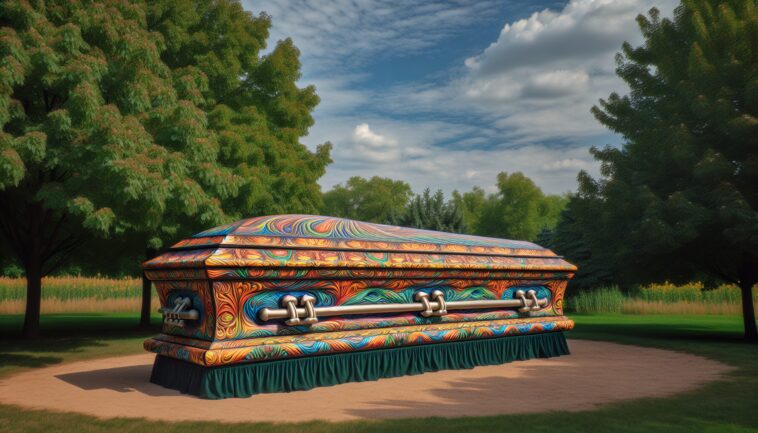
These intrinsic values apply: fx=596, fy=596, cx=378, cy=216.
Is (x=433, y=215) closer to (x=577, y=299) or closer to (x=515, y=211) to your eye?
(x=577, y=299)

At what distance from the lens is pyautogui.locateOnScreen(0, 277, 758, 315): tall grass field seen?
76.6 ft

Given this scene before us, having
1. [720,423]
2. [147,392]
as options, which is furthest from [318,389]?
[720,423]

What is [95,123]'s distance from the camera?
31.2 ft

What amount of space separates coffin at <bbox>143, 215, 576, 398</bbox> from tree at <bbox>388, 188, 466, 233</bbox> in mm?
24692

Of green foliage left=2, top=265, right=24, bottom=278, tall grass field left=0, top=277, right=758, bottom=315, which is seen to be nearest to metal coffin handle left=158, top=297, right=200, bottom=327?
tall grass field left=0, top=277, right=758, bottom=315

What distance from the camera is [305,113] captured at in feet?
60.7

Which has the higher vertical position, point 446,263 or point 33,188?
point 33,188

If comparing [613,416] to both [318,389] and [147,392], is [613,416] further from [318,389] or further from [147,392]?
[147,392]

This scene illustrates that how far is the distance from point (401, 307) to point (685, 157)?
8.03 m

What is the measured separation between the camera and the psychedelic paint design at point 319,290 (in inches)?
249

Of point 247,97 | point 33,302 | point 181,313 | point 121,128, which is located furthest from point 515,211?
point 181,313

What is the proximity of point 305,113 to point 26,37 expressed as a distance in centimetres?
955

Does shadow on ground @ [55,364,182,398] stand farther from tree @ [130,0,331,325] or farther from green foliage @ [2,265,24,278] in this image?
green foliage @ [2,265,24,278]

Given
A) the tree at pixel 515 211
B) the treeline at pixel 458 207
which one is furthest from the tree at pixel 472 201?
the tree at pixel 515 211
